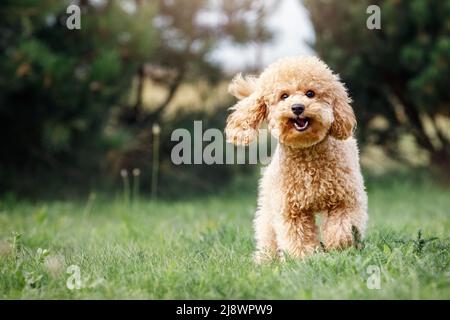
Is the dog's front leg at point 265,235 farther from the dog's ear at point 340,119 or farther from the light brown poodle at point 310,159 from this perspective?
the dog's ear at point 340,119

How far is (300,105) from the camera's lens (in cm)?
352

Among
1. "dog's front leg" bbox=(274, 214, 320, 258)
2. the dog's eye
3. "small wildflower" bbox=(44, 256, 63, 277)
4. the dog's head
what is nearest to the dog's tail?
the dog's head

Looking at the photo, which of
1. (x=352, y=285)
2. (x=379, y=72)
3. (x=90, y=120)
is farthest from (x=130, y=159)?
(x=352, y=285)

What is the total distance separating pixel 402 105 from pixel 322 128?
220 inches

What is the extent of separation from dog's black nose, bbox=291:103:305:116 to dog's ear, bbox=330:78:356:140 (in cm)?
27

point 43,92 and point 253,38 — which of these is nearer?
point 43,92

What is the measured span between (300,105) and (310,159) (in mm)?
374

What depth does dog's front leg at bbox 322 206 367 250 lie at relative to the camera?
358 centimetres

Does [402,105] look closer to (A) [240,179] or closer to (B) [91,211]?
(A) [240,179]

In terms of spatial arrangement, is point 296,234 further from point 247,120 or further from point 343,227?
point 247,120

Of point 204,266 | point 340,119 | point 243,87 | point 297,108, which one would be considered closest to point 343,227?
point 340,119

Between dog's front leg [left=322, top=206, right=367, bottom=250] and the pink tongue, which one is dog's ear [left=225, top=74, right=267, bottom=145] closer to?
the pink tongue

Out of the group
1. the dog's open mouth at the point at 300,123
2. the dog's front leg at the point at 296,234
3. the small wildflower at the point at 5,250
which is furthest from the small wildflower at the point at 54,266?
the dog's open mouth at the point at 300,123
